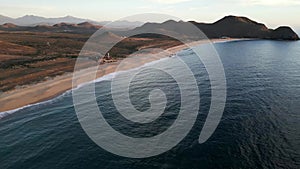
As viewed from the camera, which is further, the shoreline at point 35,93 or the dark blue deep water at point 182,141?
the shoreline at point 35,93

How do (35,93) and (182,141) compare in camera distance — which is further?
(35,93)

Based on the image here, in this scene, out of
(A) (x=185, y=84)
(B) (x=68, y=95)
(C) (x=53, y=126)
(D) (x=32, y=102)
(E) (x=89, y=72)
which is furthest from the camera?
(E) (x=89, y=72)

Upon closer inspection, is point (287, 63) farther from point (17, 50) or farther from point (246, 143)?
point (17, 50)

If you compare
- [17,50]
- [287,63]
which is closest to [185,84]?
[287,63]

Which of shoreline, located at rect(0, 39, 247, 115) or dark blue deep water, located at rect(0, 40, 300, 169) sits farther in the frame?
shoreline, located at rect(0, 39, 247, 115)

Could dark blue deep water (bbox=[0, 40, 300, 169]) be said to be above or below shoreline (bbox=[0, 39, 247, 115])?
below

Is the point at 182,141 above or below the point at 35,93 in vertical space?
below

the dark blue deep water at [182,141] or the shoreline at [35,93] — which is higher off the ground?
the shoreline at [35,93]

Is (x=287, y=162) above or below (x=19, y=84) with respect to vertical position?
below
